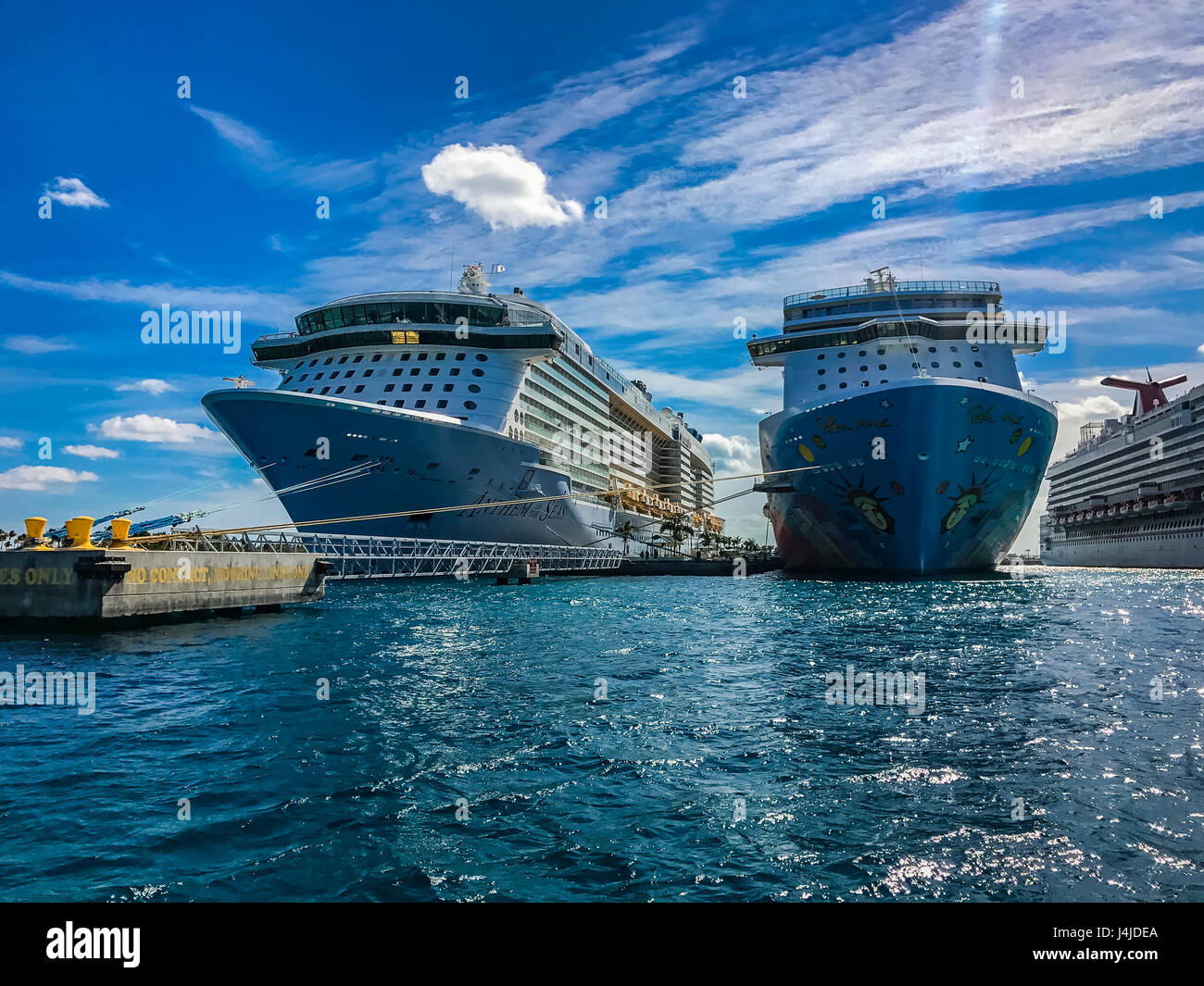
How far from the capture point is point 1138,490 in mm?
75875

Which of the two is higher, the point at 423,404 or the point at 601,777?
the point at 423,404

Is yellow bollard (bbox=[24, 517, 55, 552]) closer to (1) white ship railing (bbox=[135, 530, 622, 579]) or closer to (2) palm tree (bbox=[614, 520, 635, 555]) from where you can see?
(1) white ship railing (bbox=[135, 530, 622, 579])

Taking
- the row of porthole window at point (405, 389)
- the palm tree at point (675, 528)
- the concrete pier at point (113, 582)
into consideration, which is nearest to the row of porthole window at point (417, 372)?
the row of porthole window at point (405, 389)

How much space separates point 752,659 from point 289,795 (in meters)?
10.8

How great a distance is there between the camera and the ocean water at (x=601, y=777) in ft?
18.4

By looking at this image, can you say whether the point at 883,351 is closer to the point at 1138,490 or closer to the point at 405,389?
the point at 405,389

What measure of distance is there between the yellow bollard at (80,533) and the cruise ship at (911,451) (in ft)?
99.3

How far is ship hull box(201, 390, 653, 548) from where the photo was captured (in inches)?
1465

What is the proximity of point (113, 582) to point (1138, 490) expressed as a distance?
297ft

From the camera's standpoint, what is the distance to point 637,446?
293ft

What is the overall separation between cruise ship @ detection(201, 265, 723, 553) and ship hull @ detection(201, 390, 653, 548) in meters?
0.07

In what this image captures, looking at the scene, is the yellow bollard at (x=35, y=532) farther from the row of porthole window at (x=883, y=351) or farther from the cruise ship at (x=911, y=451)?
the row of porthole window at (x=883, y=351)

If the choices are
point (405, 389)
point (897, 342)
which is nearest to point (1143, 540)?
point (897, 342)

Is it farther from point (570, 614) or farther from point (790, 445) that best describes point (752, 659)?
point (790, 445)
